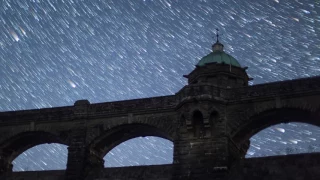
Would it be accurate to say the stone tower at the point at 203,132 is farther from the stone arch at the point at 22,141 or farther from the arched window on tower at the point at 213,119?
the stone arch at the point at 22,141

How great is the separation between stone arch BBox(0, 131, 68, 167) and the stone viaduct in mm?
70

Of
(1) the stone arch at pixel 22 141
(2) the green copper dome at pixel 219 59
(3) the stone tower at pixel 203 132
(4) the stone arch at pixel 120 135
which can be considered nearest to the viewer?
(3) the stone tower at pixel 203 132

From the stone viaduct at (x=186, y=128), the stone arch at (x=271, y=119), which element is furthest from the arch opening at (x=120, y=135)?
the stone arch at (x=271, y=119)

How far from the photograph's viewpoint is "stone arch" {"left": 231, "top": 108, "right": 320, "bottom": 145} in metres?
26.1

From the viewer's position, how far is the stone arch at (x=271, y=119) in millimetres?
26125

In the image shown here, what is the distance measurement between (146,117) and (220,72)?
8.65 metres

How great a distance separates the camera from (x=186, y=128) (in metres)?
26.4

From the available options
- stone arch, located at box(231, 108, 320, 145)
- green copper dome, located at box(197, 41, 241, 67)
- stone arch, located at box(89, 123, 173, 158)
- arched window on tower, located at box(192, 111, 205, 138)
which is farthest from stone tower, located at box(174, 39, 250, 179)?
green copper dome, located at box(197, 41, 241, 67)

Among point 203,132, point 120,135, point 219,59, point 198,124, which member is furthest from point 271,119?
point 120,135

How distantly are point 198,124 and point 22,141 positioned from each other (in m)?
14.2

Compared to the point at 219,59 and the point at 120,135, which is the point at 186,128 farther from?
the point at 219,59

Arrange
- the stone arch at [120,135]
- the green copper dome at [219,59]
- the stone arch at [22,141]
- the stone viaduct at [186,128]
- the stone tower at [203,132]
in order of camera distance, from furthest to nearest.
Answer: the green copper dome at [219,59], the stone arch at [22,141], the stone arch at [120,135], the stone tower at [203,132], the stone viaduct at [186,128]

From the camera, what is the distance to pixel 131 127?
29547mm

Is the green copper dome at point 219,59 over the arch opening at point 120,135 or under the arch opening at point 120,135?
over
